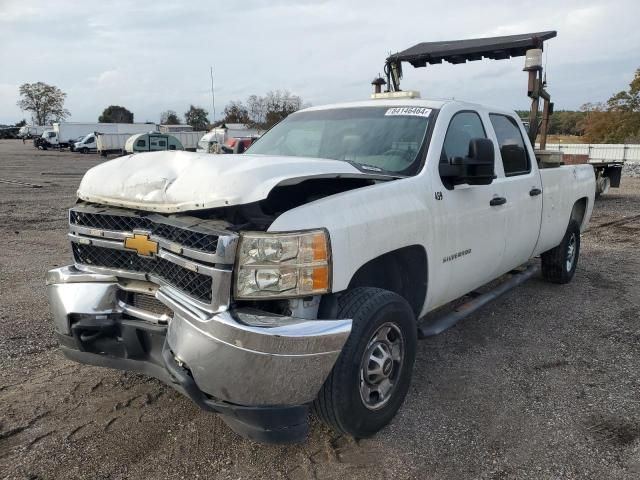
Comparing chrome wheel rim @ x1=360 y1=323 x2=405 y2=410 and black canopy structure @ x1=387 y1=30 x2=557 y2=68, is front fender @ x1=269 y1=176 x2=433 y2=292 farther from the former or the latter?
black canopy structure @ x1=387 y1=30 x2=557 y2=68

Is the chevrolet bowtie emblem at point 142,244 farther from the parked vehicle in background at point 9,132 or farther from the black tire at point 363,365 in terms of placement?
the parked vehicle in background at point 9,132

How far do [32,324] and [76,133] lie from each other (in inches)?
2142

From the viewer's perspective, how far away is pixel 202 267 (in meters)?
2.52

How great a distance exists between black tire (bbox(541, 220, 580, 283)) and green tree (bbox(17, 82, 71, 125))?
99514 mm

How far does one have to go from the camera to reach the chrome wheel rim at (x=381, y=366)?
9.73ft

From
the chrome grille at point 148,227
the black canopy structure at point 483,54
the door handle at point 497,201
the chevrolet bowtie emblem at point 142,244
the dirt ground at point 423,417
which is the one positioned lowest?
the dirt ground at point 423,417

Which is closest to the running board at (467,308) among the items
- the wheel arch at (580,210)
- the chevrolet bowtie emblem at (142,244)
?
the wheel arch at (580,210)

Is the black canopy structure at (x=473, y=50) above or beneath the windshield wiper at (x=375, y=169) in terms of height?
above

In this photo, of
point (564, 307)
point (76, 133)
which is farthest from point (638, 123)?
point (76, 133)

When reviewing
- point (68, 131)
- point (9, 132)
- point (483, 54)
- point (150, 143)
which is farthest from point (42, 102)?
point (483, 54)

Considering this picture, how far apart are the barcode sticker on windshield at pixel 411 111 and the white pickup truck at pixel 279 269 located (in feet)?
0.05

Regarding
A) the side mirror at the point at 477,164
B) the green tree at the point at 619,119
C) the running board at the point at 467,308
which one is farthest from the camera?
the green tree at the point at 619,119

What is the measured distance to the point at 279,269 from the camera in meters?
2.53

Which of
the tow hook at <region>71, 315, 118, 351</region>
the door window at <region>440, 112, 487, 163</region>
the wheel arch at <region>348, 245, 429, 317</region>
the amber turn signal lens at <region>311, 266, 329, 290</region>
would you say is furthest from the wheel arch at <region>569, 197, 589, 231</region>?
the tow hook at <region>71, 315, 118, 351</region>
